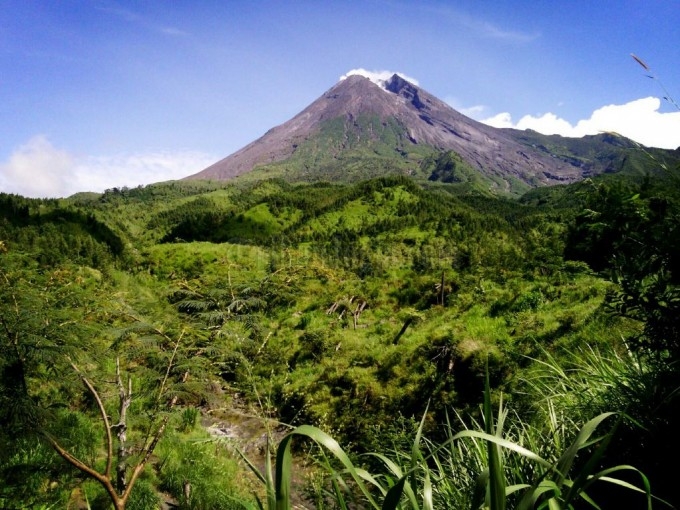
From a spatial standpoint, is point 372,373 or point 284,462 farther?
point 372,373

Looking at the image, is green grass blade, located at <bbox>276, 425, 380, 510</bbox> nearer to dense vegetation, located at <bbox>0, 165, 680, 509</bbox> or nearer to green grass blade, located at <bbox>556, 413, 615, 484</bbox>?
dense vegetation, located at <bbox>0, 165, 680, 509</bbox>

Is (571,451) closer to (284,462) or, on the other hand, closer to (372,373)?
(284,462)

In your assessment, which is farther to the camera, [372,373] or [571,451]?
[372,373]

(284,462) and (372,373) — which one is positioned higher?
(284,462)

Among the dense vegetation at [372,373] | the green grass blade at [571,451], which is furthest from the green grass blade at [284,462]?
the green grass blade at [571,451]

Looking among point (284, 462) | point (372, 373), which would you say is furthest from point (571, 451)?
point (372, 373)

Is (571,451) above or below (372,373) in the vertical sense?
above

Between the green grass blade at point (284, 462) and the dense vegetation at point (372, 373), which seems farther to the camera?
the dense vegetation at point (372, 373)

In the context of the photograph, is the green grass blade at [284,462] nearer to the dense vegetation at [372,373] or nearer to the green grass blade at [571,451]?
the dense vegetation at [372,373]

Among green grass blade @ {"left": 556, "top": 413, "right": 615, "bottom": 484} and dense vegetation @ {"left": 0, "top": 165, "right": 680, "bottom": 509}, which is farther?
dense vegetation @ {"left": 0, "top": 165, "right": 680, "bottom": 509}

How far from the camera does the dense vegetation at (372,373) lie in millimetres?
2595

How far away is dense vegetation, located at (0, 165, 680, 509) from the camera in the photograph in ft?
8.51

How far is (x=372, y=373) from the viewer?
11.1m

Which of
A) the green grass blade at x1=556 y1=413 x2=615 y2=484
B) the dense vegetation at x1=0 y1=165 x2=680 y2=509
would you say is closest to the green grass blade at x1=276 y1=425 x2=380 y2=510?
the dense vegetation at x1=0 y1=165 x2=680 y2=509
